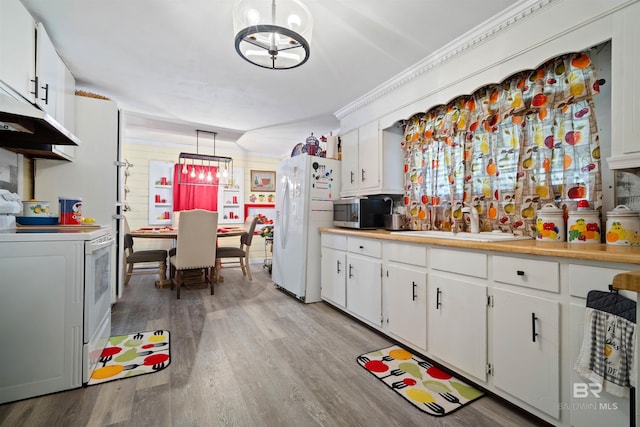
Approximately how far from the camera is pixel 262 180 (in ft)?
21.9

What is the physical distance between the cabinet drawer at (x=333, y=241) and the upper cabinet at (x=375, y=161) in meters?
0.60

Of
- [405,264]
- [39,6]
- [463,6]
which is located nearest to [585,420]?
[405,264]

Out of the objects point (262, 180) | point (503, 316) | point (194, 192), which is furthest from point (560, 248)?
point (262, 180)

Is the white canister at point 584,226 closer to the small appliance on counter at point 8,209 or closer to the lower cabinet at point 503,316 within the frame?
the lower cabinet at point 503,316

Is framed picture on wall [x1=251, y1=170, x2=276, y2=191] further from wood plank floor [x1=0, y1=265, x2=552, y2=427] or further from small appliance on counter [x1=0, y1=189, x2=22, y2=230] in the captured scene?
small appliance on counter [x1=0, y1=189, x2=22, y2=230]

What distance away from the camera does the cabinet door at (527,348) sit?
1.45 m

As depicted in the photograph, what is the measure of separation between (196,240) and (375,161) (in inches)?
96.9

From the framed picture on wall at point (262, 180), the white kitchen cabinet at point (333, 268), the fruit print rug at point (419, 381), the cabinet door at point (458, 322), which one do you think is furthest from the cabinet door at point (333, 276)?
the framed picture on wall at point (262, 180)

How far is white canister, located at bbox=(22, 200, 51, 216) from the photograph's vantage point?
7.66 ft

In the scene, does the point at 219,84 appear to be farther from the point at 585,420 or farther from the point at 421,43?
the point at 585,420

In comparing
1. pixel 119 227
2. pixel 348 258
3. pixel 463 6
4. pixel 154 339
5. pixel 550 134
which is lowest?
pixel 154 339

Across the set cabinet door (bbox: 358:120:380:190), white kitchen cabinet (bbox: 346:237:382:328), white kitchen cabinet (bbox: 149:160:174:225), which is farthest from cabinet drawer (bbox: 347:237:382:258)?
white kitchen cabinet (bbox: 149:160:174:225)

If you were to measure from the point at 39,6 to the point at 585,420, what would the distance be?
3.93 metres

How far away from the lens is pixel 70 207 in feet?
7.95
